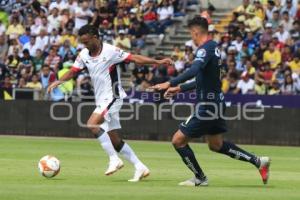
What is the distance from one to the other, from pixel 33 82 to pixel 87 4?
201 inches

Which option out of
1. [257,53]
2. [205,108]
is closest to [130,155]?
[205,108]

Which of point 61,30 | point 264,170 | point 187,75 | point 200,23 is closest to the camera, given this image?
point 187,75

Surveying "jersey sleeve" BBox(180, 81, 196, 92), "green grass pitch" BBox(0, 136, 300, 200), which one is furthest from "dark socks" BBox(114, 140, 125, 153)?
"jersey sleeve" BBox(180, 81, 196, 92)

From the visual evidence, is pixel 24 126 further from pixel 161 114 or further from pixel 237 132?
pixel 237 132

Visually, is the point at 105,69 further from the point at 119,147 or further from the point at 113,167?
the point at 113,167

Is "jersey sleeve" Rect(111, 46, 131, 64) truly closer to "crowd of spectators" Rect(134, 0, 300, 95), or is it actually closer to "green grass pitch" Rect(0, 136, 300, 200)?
"green grass pitch" Rect(0, 136, 300, 200)

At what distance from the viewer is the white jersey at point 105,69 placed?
1576cm

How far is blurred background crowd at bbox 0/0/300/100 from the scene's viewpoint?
2995cm

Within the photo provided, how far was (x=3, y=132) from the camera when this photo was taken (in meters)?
30.7

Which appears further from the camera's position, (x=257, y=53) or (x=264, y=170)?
(x=257, y=53)

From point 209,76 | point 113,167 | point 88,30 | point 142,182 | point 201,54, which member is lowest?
point 142,182

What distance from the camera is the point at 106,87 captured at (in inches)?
624

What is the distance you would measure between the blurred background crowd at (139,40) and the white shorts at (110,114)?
13634mm

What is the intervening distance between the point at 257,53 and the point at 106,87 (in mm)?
15629
